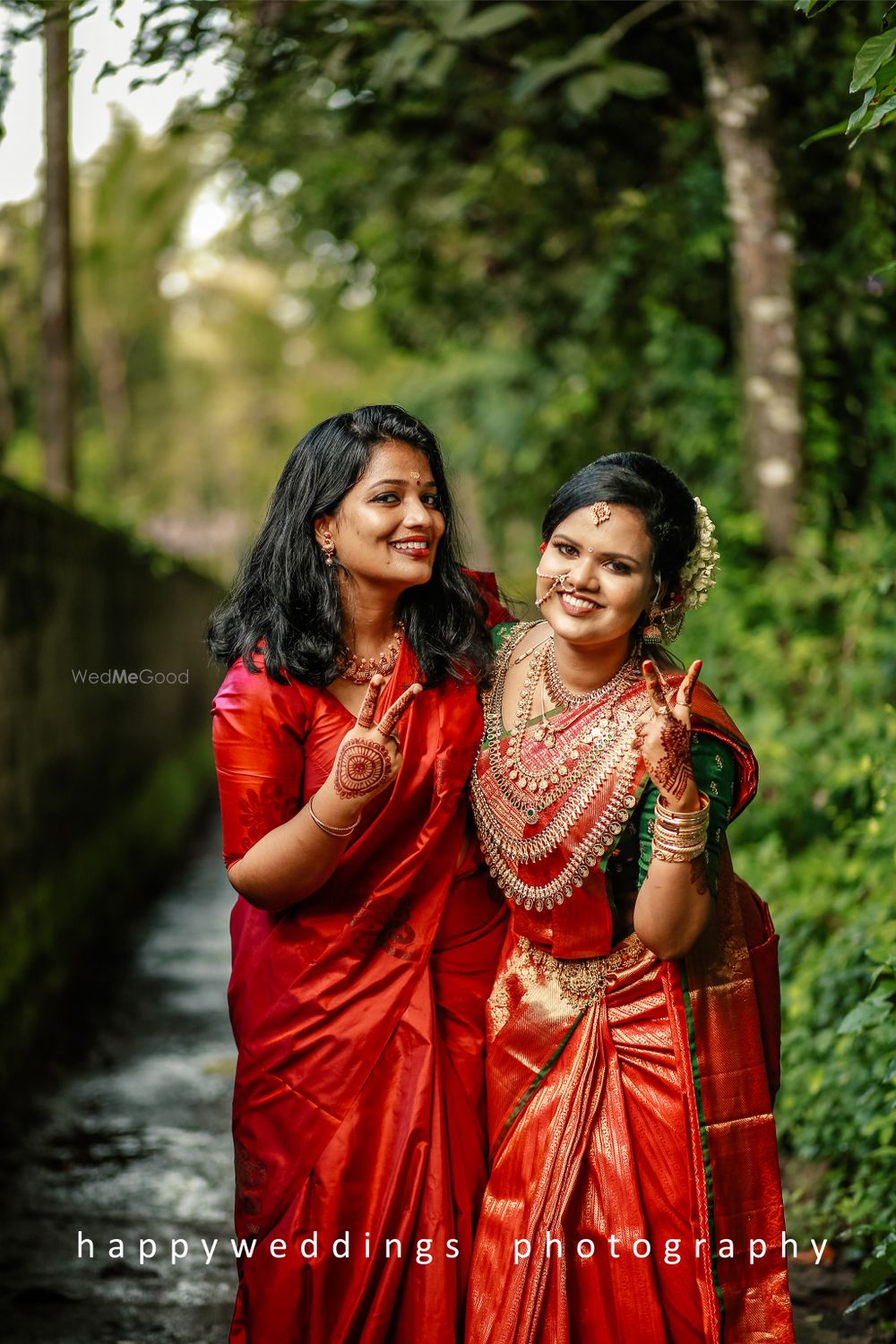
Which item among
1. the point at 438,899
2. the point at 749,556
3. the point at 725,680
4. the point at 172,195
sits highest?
the point at 172,195

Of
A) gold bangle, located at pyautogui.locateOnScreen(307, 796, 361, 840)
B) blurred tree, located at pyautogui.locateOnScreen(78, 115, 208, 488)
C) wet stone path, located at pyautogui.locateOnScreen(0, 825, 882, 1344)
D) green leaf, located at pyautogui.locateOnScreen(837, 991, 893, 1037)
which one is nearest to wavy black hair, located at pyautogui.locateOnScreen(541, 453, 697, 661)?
gold bangle, located at pyautogui.locateOnScreen(307, 796, 361, 840)

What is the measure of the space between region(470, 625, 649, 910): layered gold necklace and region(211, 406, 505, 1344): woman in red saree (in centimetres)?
8

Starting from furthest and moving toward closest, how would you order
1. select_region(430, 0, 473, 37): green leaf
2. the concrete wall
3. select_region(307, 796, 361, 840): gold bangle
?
the concrete wall → select_region(430, 0, 473, 37): green leaf → select_region(307, 796, 361, 840): gold bangle

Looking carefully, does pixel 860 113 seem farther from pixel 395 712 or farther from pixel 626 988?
pixel 626 988

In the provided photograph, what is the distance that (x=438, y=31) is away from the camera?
4715 millimetres

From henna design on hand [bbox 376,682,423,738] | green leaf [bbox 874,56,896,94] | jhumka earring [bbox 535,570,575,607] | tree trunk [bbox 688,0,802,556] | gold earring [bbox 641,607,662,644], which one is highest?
tree trunk [bbox 688,0,802,556]

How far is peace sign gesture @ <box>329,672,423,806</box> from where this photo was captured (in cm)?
244

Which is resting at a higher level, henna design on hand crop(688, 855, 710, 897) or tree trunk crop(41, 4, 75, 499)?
tree trunk crop(41, 4, 75, 499)

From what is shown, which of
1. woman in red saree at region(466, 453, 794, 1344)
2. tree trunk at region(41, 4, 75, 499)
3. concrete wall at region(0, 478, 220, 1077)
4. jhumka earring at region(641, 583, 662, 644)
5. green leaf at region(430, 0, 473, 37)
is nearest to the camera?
woman in red saree at region(466, 453, 794, 1344)

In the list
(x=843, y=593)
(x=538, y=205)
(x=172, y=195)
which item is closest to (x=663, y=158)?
(x=538, y=205)

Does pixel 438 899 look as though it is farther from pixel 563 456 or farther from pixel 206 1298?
pixel 563 456

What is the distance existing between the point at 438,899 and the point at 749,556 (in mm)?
3392

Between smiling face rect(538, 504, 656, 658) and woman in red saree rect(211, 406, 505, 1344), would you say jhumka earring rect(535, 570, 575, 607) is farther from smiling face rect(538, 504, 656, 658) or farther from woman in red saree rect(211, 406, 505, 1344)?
woman in red saree rect(211, 406, 505, 1344)

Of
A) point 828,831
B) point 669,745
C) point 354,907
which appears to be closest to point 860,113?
point 669,745
